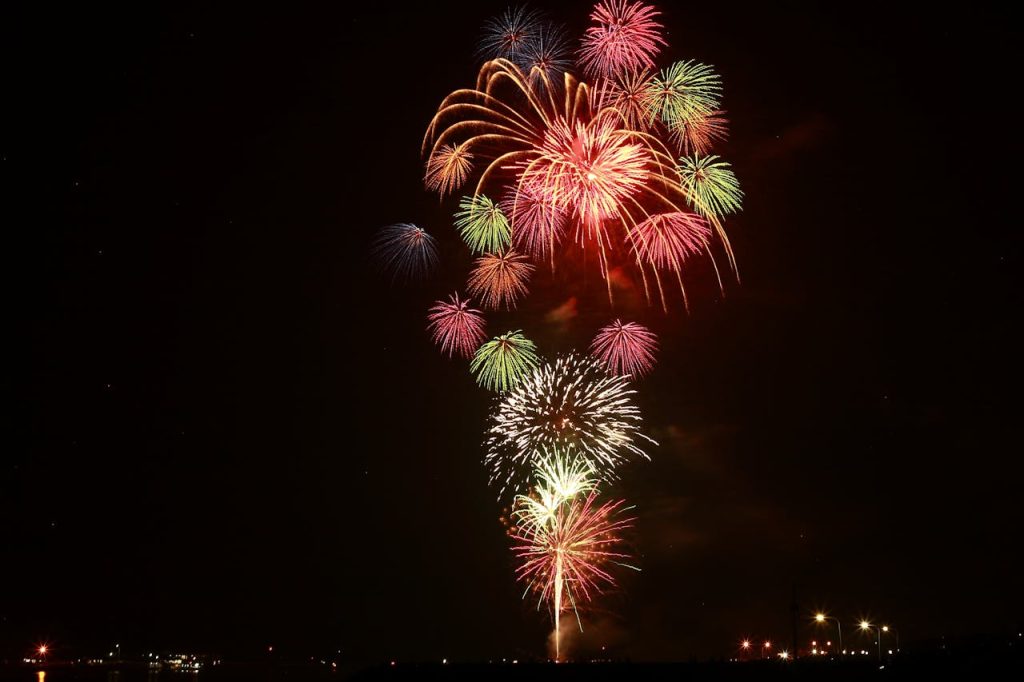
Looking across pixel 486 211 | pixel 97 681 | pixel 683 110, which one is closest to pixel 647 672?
pixel 486 211

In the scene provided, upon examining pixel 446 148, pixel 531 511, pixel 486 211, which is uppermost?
pixel 446 148

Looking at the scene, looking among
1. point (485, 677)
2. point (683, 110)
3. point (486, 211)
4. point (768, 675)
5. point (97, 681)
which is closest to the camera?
point (683, 110)

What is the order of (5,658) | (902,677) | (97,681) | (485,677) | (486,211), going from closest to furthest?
(486,211), (902,677), (485,677), (97,681), (5,658)

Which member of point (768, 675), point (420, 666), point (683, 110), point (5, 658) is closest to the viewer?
point (683, 110)

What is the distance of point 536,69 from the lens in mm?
38406

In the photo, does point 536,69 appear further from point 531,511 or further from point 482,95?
point 531,511

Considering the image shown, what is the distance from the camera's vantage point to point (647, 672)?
47.5 meters

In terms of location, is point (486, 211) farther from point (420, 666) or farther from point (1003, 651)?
point (1003, 651)

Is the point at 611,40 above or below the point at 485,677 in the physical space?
above

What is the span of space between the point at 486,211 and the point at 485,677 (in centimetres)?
2567

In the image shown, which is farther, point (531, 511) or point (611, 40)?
point (531, 511)

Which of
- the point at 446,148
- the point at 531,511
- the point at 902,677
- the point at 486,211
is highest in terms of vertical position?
the point at 446,148

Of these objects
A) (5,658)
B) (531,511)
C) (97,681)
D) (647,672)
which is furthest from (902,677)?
(5,658)

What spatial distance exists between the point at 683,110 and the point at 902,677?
2724 centimetres
